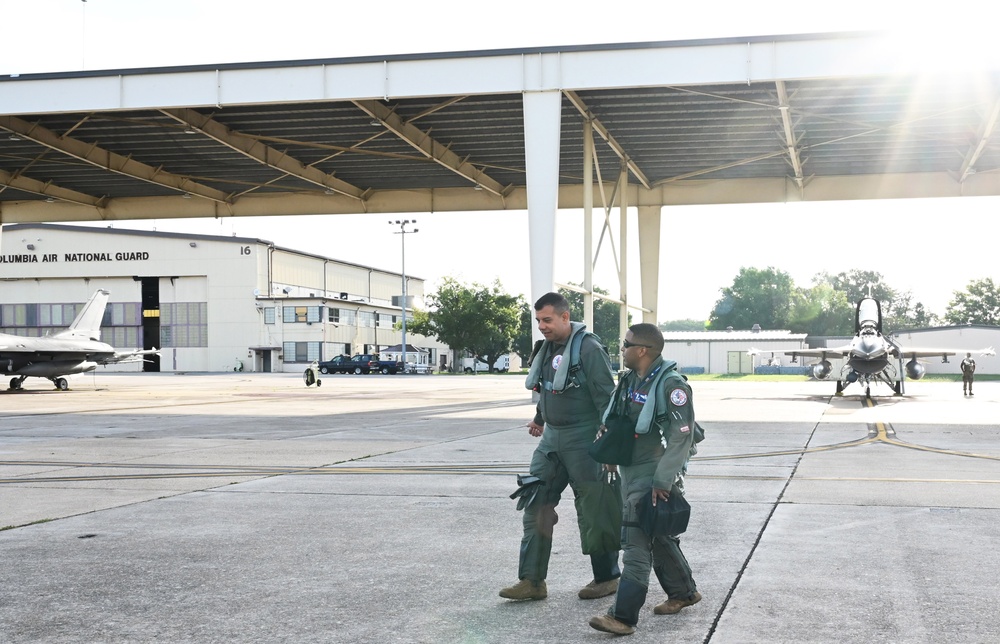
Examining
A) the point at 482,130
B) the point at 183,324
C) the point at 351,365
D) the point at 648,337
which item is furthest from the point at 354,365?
the point at 648,337

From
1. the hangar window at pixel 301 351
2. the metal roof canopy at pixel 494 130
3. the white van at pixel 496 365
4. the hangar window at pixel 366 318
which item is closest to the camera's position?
the metal roof canopy at pixel 494 130

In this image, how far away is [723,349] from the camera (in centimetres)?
9744

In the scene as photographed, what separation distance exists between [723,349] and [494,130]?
70826 mm

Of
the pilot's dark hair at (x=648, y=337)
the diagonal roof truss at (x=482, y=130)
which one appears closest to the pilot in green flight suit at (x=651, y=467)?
the pilot's dark hair at (x=648, y=337)

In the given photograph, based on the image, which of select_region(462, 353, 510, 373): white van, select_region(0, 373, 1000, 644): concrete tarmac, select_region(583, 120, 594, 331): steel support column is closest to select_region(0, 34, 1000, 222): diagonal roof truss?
select_region(583, 120, 594, 331): steel support column

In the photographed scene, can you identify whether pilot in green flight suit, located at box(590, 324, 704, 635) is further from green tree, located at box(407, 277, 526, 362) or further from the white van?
the white van

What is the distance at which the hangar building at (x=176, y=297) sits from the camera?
3447 inches

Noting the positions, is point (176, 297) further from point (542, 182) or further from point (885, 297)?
point (885, 297)

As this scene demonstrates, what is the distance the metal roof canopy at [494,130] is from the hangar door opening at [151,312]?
48.1m

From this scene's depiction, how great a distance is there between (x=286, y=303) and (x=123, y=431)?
6886 cm

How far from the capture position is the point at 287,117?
2914cm

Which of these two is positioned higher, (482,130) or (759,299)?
(482,130)

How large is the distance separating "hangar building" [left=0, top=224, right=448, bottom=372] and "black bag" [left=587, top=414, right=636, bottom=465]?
83.4 meters

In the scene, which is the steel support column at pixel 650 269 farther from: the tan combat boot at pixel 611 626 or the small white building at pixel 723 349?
the small white building at pixel 723 349
